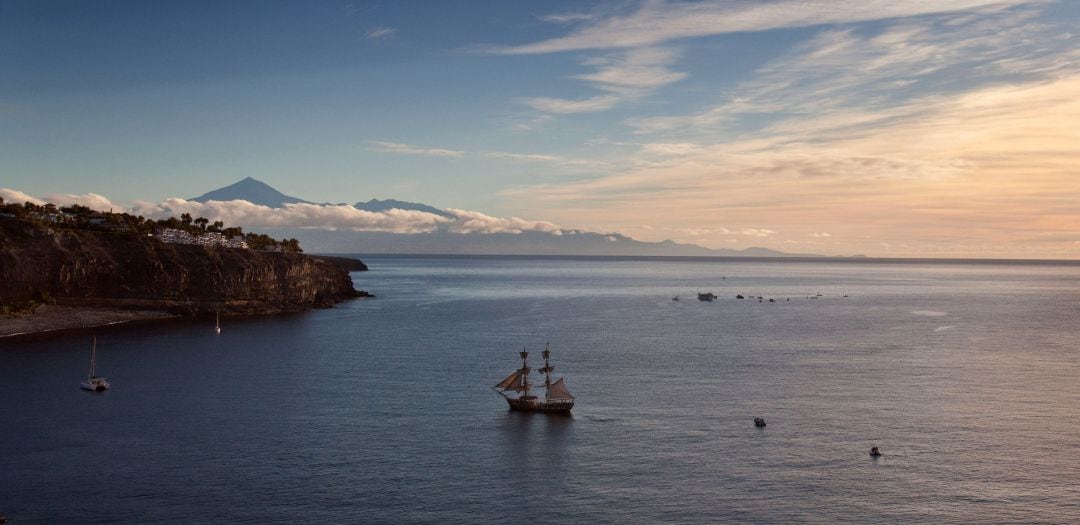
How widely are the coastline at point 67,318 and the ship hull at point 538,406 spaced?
105 meters

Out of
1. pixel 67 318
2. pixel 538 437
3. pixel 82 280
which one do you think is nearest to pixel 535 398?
pixel 538 437

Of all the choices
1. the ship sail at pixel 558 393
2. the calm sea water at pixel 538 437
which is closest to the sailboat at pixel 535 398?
the ship sail at pixel 558 393

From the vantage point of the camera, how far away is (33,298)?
17025 cm

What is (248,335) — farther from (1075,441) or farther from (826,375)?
(1075,441)

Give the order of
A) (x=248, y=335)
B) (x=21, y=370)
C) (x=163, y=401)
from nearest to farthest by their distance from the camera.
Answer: (x=163, y=401) < (x=21, y=370) < (x=248, y=335)

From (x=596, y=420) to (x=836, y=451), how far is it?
23.5m

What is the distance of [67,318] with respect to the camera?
16600cm

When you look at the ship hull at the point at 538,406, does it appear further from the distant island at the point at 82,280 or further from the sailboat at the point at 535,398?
the distant island at the point at 82,280

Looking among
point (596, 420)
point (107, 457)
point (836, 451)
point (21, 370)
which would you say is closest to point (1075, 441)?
point (836, 451)

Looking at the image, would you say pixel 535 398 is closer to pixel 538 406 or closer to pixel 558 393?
pixel 538 406

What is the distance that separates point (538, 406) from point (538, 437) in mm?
10373

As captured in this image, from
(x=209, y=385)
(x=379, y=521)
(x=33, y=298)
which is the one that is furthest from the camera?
(x=33, y=298)

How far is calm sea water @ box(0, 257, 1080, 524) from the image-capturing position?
193 feet

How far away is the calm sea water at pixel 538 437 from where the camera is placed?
193ft
